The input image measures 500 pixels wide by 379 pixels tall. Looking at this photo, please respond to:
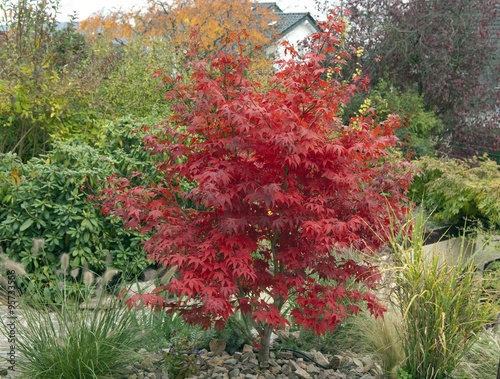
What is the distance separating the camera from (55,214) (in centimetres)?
553

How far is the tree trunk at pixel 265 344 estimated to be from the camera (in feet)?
12.7

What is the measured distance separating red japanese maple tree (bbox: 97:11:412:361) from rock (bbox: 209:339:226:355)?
1.72 ft

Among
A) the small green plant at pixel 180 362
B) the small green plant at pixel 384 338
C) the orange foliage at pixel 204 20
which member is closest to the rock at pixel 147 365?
the small green plant at pixel 180 362

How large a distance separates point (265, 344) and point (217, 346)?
503 mm

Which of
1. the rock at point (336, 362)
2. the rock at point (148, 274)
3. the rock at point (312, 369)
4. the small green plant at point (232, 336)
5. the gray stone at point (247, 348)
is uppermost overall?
the rock at point (148, 274)

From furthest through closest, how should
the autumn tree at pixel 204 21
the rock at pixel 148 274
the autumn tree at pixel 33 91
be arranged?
1. the autumn tree at pixel 204 21
2. the autumn tree at pixel 33 91
3. the rock at pixel 148 274

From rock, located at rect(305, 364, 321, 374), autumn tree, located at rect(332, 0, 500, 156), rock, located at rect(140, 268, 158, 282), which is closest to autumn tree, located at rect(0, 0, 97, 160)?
rock, located at rect(140, 268, 158, 282)

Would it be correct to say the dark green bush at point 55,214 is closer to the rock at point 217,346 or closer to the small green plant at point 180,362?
the rock at point 217,346

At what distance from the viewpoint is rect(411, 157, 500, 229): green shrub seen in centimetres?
729

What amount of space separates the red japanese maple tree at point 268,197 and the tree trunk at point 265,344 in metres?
0.05

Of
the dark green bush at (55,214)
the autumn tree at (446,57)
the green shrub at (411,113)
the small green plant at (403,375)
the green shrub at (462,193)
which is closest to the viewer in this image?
the small green plant at (403,375)

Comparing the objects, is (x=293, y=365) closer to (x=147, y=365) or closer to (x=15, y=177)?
(x=147, y=365)

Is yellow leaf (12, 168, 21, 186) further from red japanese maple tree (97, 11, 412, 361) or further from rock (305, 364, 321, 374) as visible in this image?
rock (305, 364, 321, 374)

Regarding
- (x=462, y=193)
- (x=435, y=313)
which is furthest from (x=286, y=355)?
(x=462, y=193)
